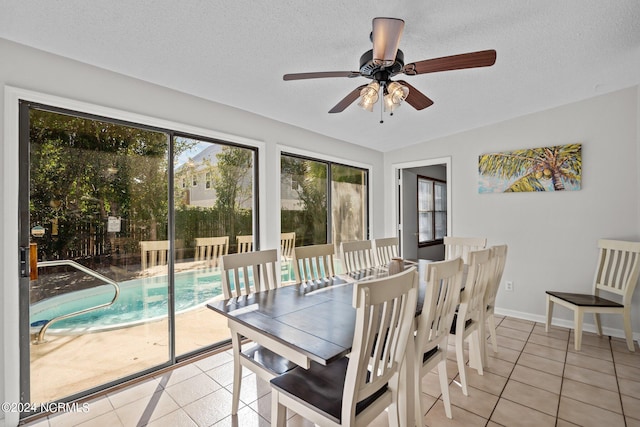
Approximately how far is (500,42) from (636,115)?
2.20m

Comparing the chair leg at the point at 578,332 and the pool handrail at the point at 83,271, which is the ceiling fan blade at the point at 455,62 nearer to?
the pool handrail at the point at 83,271

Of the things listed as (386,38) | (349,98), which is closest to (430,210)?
(349,98)

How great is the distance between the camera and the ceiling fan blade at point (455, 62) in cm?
163

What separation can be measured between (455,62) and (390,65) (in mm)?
360

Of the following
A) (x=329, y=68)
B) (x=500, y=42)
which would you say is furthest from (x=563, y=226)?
(x=329, y=68)

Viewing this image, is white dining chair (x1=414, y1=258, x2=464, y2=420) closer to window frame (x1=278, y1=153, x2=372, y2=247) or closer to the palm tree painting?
window frame (x1=278, y1=153, x2=372, y2=247)

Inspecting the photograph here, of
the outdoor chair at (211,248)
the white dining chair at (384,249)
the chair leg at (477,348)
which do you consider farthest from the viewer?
the white dining chair at (384,249)

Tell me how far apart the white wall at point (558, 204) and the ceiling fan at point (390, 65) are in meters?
2.50

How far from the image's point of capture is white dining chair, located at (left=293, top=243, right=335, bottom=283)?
2604 mm

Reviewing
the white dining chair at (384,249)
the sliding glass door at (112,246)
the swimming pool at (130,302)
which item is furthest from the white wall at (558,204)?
the swimming pool at (130,302)

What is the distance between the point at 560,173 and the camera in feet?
11.7

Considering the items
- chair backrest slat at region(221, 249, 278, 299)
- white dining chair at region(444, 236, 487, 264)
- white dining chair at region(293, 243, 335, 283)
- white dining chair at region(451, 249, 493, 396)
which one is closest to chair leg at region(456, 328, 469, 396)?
white dining chair at region(451, 249, 493, 396)

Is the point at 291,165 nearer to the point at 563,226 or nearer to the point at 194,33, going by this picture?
the point at 194,33

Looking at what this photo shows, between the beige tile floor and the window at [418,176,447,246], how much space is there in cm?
321
